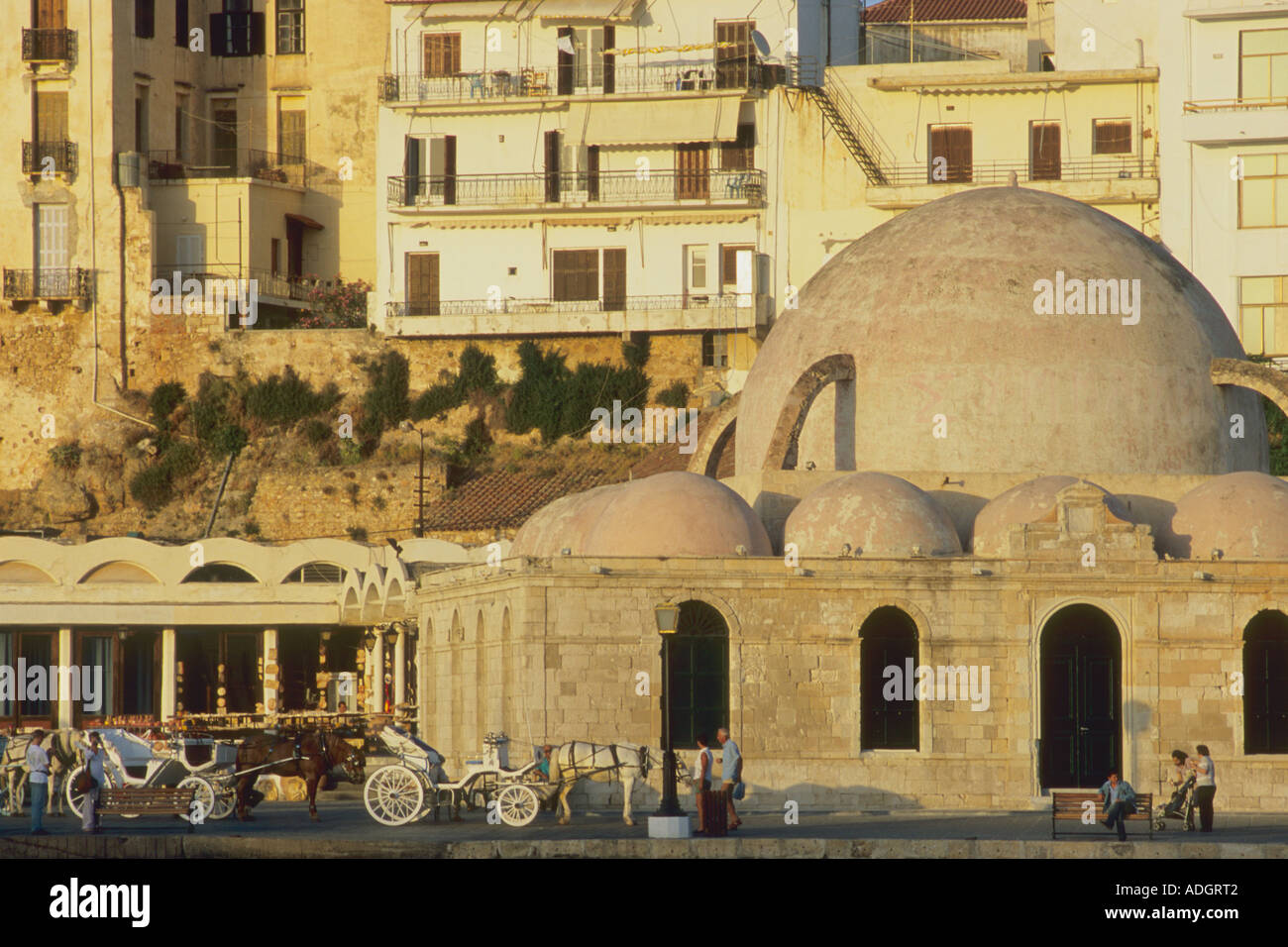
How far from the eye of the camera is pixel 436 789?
1127 inches

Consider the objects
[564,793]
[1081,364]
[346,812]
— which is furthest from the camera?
[1081,364]

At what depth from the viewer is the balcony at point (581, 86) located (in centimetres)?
6066

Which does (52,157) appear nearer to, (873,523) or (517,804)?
(873,523)

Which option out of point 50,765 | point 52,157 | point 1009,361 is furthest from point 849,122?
point 50,765

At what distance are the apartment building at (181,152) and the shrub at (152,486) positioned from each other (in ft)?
10.9

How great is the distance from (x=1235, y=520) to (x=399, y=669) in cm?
1895

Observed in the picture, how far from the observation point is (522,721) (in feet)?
106

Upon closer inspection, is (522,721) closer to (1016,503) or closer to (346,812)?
Result: (346,812)

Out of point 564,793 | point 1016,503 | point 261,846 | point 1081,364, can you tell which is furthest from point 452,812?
point 1081,364

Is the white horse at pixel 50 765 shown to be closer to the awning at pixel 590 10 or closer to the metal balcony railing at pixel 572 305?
the metal balcony railing at pixel 572 305

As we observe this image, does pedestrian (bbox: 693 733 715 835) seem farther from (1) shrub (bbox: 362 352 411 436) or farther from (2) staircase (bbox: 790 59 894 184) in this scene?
(1) shrub (bbox: 362 352 411 436)

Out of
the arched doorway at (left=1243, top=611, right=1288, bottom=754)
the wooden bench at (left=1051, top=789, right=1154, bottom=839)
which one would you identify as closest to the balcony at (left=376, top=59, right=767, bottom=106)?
the arched doorway at (left=1243, top=611, right=1288, bottom=754)
